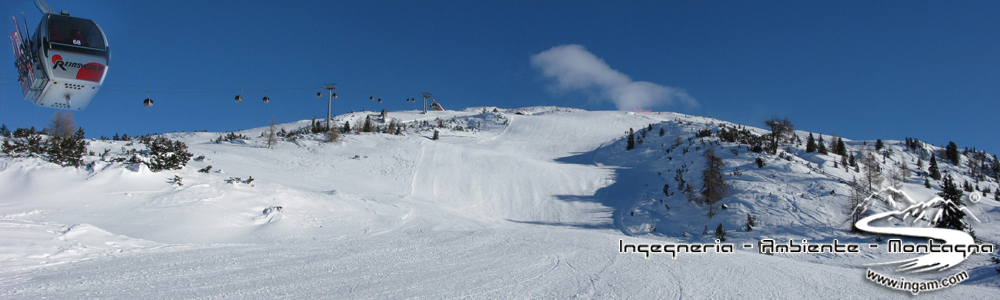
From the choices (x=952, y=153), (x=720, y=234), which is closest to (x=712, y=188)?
(x=720, y=234)

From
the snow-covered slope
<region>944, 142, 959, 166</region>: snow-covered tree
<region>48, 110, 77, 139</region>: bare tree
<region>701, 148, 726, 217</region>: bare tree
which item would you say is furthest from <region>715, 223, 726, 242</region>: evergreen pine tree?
<region>944, 142, 959, 166</region>: snow-covered tree

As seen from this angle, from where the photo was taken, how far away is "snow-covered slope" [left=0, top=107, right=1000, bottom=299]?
612cm

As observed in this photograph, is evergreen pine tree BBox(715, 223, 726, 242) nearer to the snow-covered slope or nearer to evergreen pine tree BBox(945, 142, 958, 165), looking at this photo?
the snow-covered slope

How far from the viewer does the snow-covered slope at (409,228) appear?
612 cm

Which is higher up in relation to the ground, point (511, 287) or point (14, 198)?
point (14, 198)

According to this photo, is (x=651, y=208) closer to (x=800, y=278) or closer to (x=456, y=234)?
(x=456, y=234)

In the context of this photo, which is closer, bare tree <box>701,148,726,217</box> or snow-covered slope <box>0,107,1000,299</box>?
snow-covered slope <box>0,107,1000,299</box>

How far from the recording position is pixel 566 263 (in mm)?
7730

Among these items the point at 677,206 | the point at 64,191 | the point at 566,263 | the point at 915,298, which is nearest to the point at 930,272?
the point at 915,298

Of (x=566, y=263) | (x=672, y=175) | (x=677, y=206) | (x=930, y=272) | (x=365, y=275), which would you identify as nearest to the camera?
(x=365, y=275)

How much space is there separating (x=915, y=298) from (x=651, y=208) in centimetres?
1283

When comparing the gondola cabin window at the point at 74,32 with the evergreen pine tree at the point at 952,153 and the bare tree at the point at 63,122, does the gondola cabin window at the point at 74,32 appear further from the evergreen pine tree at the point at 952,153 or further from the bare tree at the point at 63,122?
the evergreen pine tree at the point at 952,153

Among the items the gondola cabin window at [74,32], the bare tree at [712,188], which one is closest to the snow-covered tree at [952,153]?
the bare tree at [712,188]

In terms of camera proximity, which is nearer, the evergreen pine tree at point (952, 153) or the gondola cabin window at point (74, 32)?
the gondola cabin window at point (74, 32)
